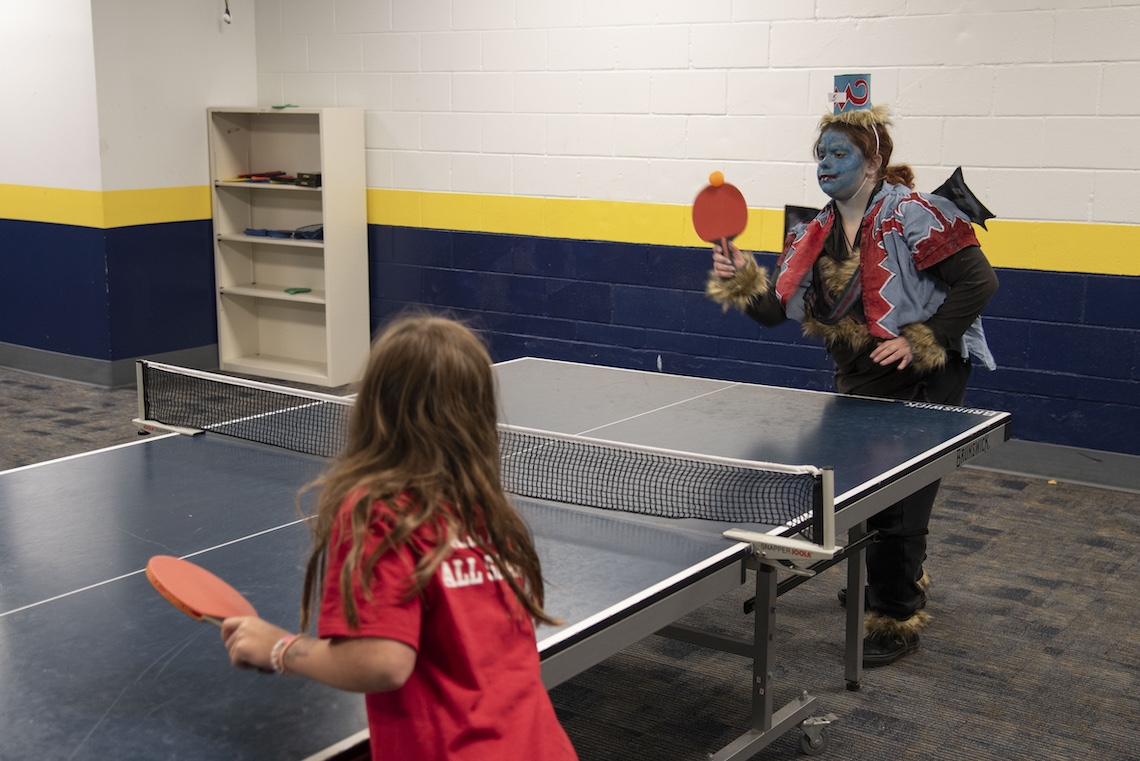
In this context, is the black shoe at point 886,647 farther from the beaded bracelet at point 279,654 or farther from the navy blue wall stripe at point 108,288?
the navy blue wall stripe at point 108,288

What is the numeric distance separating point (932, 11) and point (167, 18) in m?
4.39

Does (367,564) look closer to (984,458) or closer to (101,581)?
(101,581)

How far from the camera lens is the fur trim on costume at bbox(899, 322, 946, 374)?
3.27 m

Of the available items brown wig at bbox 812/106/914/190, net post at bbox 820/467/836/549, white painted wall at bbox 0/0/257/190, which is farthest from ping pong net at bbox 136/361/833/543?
white painted wall at bbox 0/0/257/190

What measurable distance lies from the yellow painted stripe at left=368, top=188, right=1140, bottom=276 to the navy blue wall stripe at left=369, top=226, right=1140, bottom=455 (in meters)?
0.06

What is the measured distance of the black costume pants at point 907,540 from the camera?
3387 mm

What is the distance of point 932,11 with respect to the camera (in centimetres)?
520

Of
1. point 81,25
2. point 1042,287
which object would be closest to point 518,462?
point 1042,287

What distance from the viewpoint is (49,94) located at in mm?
6871

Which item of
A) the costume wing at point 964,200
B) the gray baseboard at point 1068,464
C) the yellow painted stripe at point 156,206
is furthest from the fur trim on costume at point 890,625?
the yellow painted stripe at point 156,206

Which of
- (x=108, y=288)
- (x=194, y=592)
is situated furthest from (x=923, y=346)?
(x=108, y=288)

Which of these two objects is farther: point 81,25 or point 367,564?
point 81,25

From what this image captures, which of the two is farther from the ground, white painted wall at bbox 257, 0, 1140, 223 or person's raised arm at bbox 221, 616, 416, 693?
white painted wall at bbox 257, 0, 1140, 223

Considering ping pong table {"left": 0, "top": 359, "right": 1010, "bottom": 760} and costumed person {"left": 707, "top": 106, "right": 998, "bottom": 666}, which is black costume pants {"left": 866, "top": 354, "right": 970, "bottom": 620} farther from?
ping pong table {"left": 0, "top": 359, "right": 1010, "bottom": 760}
